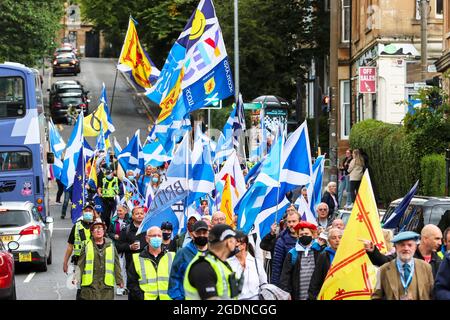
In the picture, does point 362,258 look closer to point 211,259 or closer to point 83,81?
→ point 211,259

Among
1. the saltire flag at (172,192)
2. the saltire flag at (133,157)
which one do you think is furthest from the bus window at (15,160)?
the saltire flag at (172,192)

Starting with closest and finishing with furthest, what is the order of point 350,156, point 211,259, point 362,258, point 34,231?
1. point 211,259
2. point 362,258
3. point 34,231
4. point 350,156

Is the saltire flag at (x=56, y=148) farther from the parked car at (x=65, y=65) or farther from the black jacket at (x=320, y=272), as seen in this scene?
the parked car at (x=65, y=65)

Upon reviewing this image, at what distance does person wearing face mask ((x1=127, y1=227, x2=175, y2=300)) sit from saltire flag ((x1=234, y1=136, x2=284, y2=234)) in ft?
13.4

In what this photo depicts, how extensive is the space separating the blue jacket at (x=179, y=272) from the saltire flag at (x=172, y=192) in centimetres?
426

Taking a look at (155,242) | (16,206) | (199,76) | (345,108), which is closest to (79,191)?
(16,206)

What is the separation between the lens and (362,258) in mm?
12055

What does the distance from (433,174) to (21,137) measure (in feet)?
29.1

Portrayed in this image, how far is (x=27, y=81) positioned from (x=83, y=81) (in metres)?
55.0

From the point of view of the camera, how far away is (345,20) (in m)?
49.5

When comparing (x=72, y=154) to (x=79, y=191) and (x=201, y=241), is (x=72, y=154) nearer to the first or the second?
(x=79, y=191)

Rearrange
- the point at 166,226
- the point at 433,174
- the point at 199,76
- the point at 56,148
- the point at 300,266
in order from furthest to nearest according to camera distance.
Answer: the point at 56,148 → the point at 433,174 → the point at 199,76 → the point at 166,226 → the point at 300,266
